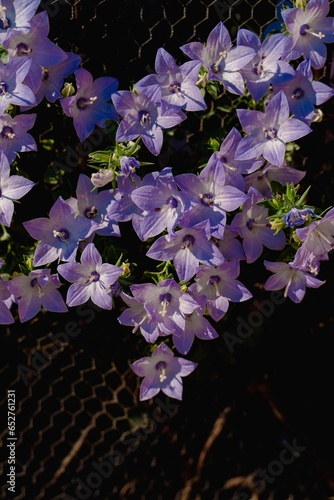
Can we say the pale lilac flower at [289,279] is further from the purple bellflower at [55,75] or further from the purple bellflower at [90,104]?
the purple bellflower at [55,75]

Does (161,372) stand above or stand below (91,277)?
below

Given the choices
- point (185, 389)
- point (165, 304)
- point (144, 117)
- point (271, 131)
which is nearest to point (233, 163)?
point (271, 131)

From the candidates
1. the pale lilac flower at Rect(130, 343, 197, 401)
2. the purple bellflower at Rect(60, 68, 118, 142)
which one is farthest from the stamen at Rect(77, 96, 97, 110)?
the pale lilac flower at Rect(130, 343, 197, 401)

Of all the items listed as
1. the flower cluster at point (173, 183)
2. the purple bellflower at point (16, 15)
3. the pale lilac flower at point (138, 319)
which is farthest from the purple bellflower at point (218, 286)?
the purple bellflower at point (16, 15)

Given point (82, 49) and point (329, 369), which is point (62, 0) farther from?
point (329, 369)

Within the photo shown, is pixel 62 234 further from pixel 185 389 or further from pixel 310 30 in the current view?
pixel 185 389

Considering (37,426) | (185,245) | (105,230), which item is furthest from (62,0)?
(37,426)
